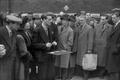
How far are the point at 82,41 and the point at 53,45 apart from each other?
1782 millimetres

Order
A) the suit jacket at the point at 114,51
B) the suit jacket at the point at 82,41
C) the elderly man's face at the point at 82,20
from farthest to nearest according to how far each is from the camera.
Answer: the elderly man's face at the point at 82,20 → the suit jacket at the point at 82,41 → the suit jacket at the point at 114,51

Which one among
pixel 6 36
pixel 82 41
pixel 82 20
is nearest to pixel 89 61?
pixel 82 41

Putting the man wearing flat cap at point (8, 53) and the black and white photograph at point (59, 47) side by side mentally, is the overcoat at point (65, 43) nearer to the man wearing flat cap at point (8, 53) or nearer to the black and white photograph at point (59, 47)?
the black and white photograph at point (59, 47)

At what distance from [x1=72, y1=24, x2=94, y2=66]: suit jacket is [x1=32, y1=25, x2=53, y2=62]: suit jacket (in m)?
1.92

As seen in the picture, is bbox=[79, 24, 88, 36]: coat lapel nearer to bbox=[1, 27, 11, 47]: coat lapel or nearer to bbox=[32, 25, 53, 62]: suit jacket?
bbox=[32, 25, 53, 62]: suit jacket

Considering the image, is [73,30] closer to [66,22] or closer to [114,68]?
[66,22]

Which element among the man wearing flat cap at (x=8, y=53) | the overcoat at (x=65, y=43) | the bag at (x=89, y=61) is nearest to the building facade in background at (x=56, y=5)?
the overcoat at (x=65, y=43)

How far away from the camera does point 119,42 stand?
688cm

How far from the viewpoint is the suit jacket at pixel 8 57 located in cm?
550

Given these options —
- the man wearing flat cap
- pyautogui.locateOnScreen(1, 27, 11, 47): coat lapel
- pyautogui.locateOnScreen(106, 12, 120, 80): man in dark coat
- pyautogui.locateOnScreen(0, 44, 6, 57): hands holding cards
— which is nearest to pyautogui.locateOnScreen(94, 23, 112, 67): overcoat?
pyautogui.locateOnScreen(106, 12, 120, 80): man in dark coat

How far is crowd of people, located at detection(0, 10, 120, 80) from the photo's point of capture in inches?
224

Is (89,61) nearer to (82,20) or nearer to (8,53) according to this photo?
(82,20)

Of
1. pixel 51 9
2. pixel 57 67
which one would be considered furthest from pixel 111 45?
pixel 51 9

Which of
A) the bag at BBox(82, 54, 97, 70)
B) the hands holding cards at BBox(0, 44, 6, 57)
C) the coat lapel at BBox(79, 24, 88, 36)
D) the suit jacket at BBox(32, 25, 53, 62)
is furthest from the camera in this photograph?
the coat lapel at BBox(79, 24, 88, 36)
